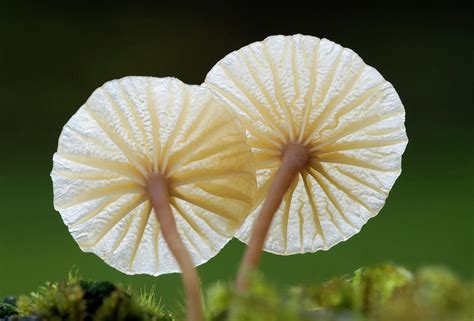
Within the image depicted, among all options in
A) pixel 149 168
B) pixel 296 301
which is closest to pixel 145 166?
pixel 149 168

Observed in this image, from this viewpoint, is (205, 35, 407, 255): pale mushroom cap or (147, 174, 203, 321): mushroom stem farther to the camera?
(205, 35, 407, 255): pale mushroom cap

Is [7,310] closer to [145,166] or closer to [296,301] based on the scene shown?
[145,166]

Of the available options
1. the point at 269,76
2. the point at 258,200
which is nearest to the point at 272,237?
the point at 258,200

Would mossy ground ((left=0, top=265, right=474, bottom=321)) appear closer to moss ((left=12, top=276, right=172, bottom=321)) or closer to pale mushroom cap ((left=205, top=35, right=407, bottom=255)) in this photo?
moss ((left=12, top=276, right=172, bottom=321))

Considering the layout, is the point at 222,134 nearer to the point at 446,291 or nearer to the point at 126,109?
the point at 126,109

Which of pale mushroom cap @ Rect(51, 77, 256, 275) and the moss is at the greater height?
pale mushroom cap @ Rect(51, 77, 256, 275)

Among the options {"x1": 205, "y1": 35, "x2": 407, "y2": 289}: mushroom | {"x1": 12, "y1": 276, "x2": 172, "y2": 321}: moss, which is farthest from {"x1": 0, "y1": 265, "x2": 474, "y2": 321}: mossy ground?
{"x1": 205, "y1": 35, "x2": 407, "y2": 289}: mushroom

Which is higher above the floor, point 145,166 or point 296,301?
point 145,166

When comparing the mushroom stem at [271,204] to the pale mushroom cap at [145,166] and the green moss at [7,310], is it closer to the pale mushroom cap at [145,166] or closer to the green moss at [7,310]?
the pale mushroom cap at [145,166]
